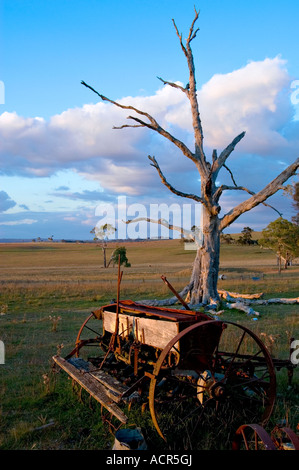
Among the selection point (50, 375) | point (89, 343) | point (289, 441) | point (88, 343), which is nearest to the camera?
point (289, 441)

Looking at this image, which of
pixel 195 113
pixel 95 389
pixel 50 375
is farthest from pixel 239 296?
pixel 95 389

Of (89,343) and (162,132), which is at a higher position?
(162,132)

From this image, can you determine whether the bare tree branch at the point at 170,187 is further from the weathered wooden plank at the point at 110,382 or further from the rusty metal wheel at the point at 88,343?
the weathered wooden plank at the point at 110,382

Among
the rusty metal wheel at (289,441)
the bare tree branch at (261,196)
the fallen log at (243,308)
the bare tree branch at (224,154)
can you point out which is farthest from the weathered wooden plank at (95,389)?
the bare tree branch at (224,154)

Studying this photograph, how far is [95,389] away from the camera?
485 cm

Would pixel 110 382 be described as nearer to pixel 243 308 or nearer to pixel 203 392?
pixel 203 392

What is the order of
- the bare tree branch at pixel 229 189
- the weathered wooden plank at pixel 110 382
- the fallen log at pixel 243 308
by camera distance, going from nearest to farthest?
the weathered wooden plank at pixel 110 382 < the fallen log at pixel 243 308 < the bare tree branch at pixel 229 189

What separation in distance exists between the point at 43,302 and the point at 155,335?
13225mm

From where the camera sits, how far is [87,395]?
584cm

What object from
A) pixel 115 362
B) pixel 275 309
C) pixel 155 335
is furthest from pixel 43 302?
pixel 155 335

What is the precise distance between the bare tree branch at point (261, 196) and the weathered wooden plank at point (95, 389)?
1038 cm

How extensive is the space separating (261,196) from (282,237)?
25.9 m

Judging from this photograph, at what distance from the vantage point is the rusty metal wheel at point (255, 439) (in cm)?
327
